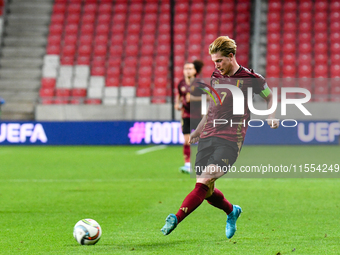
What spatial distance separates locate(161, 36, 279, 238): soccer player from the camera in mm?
4215

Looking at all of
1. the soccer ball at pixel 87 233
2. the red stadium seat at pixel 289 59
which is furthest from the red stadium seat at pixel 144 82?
the soccer ball at pixel 87 233

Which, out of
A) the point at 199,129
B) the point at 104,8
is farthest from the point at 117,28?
the point at 199,129

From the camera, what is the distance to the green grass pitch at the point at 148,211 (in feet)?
13.8

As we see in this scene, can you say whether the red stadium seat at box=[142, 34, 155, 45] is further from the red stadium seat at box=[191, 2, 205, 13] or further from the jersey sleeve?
the jersey sleeve

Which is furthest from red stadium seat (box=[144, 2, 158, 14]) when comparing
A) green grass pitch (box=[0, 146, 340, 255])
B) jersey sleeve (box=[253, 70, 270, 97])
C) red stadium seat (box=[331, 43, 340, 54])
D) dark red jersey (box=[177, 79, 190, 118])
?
jersey sleeve (box=[253, 70, 270, 97])

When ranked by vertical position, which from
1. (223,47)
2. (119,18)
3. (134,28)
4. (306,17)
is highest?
(119,18)

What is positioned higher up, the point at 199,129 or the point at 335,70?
the point at 335,70

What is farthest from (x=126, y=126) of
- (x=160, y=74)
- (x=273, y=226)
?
(x=273, y=226)

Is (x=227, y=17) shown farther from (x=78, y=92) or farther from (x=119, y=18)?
(x=78, y=92)

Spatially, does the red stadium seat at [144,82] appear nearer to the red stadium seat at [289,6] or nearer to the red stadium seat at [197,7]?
the red stadium seat at [197,7]

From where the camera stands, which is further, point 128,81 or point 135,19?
point 135,19

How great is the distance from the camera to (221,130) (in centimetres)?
435

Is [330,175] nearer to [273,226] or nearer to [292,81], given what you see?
[273,226]

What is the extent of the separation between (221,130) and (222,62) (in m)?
Answer: 0.55
